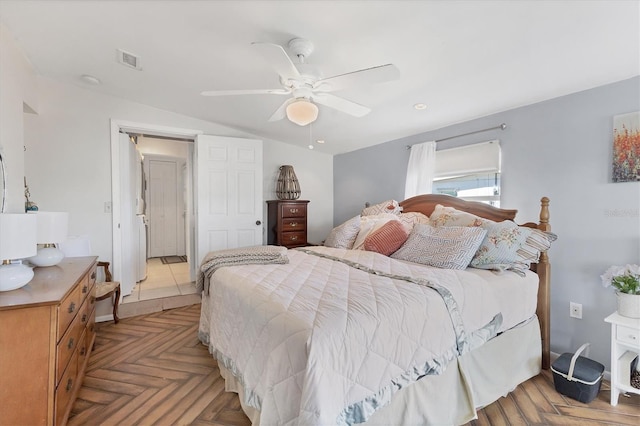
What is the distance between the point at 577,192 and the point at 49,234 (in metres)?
3.76

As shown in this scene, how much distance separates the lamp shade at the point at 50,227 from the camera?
1.85 m

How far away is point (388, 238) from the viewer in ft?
8.68

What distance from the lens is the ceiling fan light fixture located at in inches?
77.7

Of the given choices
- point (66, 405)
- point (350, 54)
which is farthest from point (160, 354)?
point (350, 54)

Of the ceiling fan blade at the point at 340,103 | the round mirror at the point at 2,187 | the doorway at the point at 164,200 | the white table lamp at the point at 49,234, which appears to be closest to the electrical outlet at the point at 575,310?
the ceiling fan blade at the point at 340,103

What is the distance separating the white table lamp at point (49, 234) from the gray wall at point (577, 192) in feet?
11.7

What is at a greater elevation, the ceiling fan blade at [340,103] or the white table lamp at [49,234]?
the ceiling fan blade at [340,103]

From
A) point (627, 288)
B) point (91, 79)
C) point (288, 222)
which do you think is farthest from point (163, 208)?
point (627, 288)

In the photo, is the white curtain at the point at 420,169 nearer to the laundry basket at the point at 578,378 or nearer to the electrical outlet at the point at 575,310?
the electrical outlet at the point at 575,310

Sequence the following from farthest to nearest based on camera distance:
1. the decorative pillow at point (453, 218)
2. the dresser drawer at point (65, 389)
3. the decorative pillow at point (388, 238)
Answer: the decorative pillow at point (388, 238) < the decorative pillow at point (453, 218) < the dresser drawer at point (65, 389)

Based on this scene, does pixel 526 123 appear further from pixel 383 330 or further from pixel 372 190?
pixel 383 330

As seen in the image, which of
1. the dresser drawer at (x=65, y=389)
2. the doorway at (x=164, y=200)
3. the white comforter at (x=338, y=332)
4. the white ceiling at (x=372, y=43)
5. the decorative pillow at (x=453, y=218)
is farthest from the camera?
the doorway at (x=164, y=200)

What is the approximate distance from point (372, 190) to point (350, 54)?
239 cm

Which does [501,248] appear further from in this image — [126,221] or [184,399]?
[126,221]
